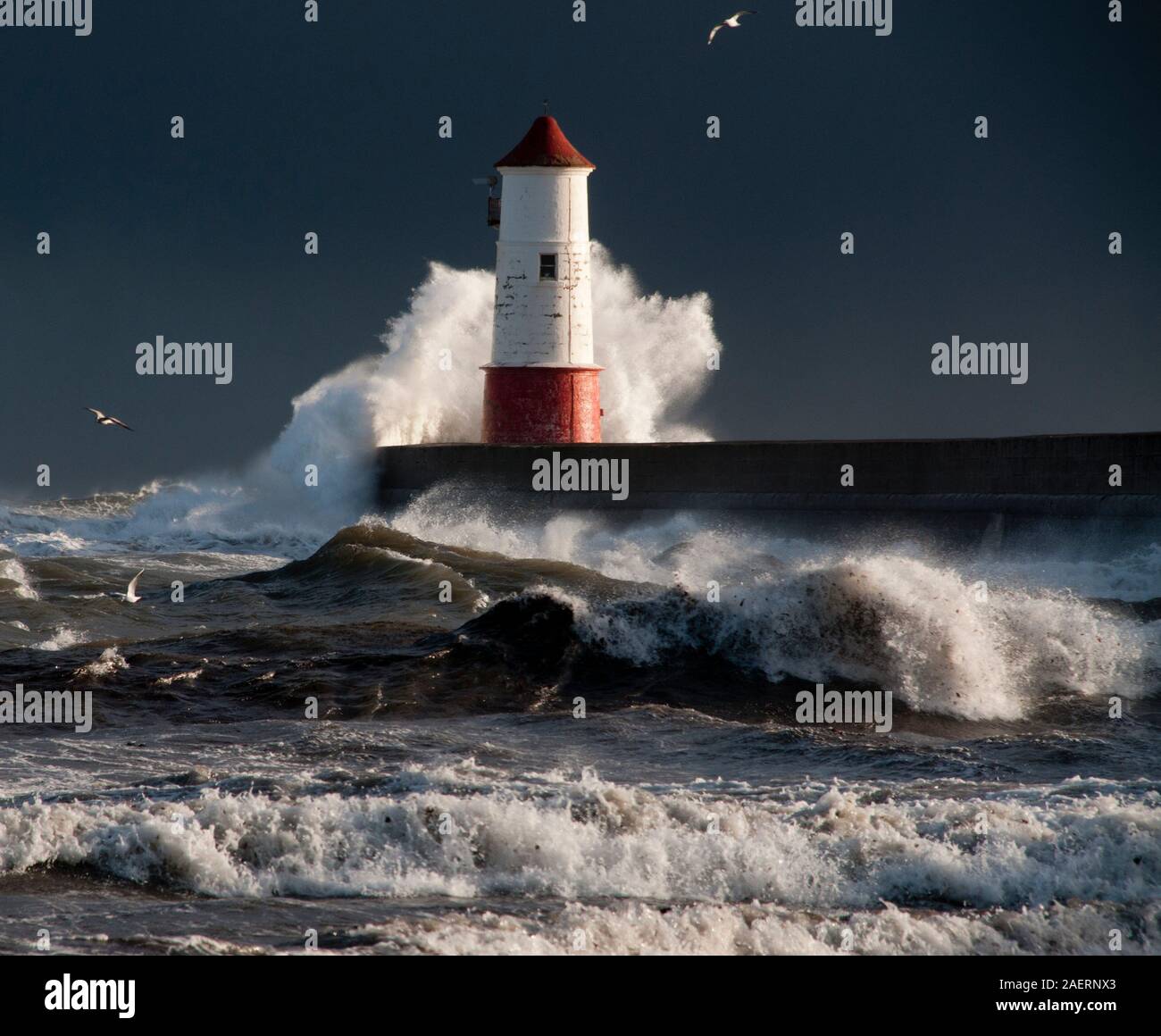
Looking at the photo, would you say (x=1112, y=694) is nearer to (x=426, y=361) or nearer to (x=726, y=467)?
(x=726, y=467)

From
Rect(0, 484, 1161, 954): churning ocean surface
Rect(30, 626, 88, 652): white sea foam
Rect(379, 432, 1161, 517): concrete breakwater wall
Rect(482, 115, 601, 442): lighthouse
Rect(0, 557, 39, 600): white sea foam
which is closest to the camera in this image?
Rect(0, 484, 1161, 954): churning ocean surface

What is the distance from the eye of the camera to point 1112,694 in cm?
1212

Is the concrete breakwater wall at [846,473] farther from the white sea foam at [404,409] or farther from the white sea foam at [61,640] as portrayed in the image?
the white sea foam at [61,640]

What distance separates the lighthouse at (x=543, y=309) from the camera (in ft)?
89.7

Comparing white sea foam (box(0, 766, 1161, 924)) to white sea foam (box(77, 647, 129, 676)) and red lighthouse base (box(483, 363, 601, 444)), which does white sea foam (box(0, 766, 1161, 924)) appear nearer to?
white sea foam (box(77, 647, 129, 676))

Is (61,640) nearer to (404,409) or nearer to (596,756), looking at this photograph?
(596,756)

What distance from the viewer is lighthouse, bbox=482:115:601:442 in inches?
1077

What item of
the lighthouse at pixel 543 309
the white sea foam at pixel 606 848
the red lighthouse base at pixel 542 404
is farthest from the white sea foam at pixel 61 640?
the lighthouse at pixel 543 309

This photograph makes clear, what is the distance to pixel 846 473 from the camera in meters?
22.0

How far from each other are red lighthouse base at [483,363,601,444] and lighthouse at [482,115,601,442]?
14 millimetres

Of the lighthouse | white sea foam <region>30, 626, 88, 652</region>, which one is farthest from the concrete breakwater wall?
white sea foam <region>30, 626, 88, 652</region>

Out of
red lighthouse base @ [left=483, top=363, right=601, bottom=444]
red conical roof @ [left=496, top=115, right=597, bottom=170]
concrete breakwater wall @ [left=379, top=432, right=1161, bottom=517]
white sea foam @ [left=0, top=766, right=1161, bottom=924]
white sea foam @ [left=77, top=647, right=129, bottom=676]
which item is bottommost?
white sea foam @ [left=0, top=766, right=1161, bottom=924]

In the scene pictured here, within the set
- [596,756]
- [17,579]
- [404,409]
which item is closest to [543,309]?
[404,409]
